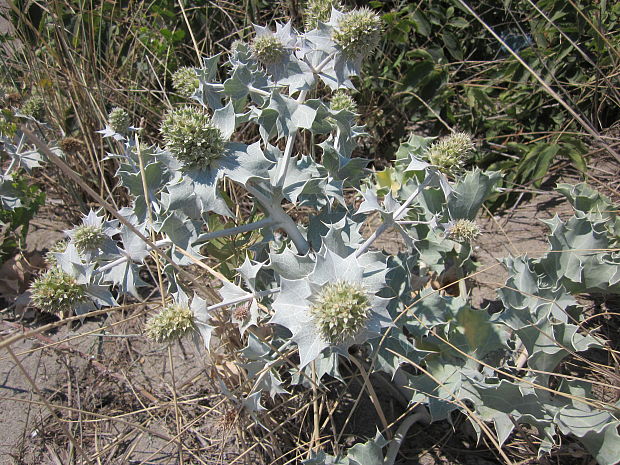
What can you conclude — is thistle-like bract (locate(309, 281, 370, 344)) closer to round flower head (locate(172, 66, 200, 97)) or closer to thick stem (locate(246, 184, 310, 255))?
thick stem (locate(246, 184, 310, 255))

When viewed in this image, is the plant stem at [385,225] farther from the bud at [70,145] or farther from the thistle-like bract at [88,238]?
the bud at [70,145]

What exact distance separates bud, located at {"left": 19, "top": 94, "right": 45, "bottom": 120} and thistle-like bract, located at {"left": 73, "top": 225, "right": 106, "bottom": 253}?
1142 millimetres

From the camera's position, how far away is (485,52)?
8.89 ft

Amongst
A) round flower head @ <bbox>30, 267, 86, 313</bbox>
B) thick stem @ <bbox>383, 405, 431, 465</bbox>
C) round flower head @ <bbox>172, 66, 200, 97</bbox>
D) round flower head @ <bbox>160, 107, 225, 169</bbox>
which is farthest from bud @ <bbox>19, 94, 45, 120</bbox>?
thick stem @ <bbox>383, 405, 431, 465</bbox>

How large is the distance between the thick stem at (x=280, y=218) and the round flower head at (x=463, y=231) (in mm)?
499

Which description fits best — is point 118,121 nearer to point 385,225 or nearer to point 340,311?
point 385,225

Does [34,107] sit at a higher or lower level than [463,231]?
higher

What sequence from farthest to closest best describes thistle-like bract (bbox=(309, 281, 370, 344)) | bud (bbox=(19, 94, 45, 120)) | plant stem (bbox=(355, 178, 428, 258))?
bud (bbox=(19, 94, 45, 120)) → plant stem (bbox=(355, 178, 428, 258)) → thistle-like bract (bbox=(309, 281, 370, 344))

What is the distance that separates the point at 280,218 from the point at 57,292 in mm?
676

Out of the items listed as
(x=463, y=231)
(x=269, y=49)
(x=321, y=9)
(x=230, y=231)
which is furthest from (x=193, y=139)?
(x=463, y=231)

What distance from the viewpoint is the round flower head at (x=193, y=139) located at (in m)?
1.24

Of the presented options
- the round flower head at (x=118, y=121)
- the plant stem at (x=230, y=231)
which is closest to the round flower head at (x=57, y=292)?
the plant stem at (x=230, y=231)

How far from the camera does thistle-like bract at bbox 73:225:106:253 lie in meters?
1.46

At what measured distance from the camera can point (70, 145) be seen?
2.29m
